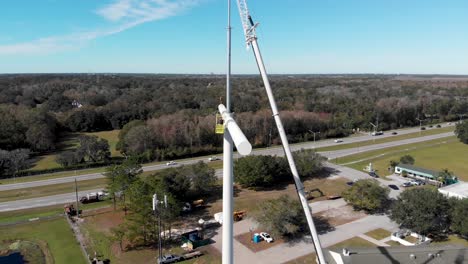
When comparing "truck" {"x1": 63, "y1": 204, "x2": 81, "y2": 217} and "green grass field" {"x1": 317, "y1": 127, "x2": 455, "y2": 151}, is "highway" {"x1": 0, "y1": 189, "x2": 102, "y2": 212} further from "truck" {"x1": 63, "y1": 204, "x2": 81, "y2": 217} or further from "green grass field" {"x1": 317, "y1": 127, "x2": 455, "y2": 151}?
"green grass field" {"x1": 317, "y1": 127, "x2": 455, "y2": 151}

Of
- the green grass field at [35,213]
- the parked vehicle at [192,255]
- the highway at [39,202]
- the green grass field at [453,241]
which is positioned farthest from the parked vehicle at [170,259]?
the green grass field at [453,241]

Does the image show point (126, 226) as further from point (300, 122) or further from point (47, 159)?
point (300, 122)

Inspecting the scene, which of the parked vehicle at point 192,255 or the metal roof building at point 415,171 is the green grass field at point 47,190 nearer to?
the parked vehicle at point 192,255

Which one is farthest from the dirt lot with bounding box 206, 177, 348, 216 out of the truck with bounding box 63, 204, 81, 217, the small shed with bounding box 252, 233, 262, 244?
the truck with bounding box 63, 204, 81, 217

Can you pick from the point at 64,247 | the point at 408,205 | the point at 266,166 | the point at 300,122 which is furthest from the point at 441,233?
the point at 300,122

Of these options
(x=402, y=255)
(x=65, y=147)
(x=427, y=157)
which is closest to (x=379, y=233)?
(x=402, y=255)

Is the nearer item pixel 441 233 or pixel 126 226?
pixel 126 226
